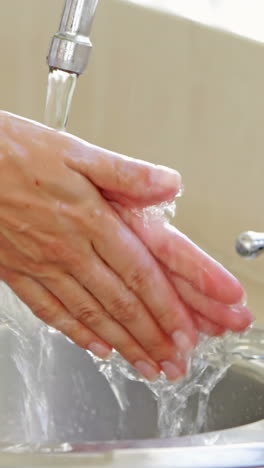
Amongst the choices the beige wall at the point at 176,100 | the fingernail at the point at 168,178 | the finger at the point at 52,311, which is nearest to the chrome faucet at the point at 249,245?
the fingernail at the point at 168,178

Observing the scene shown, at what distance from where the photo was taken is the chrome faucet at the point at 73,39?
2.12ft

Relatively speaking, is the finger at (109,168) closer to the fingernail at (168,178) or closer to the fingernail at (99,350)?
the fingernail at (168,178)

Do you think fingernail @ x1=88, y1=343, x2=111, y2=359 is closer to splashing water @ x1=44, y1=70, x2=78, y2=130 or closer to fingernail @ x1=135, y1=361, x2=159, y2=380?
fingernail @ x1=135, y1=361, x2=159, y2=380

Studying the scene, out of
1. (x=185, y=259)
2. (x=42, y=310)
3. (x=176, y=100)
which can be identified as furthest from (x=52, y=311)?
(x=176, y=100)

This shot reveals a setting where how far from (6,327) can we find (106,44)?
40 cm

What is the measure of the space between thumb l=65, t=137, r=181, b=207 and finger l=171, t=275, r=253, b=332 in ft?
0.24

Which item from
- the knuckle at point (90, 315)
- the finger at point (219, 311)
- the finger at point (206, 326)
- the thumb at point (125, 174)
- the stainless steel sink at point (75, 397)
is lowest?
the stainless steel sink at point (75, 397)

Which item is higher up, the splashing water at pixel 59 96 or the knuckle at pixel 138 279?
the splashing water at pixel 59 96

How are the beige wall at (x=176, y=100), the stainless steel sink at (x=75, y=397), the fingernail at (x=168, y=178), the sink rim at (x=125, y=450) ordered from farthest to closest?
the beige wall at (x=176, y=100) < the stainless steel sink at (x=75, y=397) < the fingernail at (x=168, y=178) < the sink rim at (x=125, y=450)

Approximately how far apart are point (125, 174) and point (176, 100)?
43 cm

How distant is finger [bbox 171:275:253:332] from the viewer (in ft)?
2.09

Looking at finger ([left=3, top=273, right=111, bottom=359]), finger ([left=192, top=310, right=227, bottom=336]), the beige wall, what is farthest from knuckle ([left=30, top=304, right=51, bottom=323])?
the beige wall

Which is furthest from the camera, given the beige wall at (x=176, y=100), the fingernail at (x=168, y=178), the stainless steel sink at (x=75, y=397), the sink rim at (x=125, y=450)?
the beige wall at (x=176, y=100)

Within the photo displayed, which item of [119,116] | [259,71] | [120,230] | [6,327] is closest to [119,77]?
[119,116]
